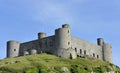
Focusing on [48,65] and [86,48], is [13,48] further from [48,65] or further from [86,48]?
[48,65]

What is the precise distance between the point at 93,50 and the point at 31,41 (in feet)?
56.4

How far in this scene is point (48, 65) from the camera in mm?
113000

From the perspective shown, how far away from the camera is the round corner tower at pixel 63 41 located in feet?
405

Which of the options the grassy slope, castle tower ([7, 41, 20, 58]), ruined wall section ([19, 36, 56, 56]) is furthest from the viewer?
castle tower ([7, 41, 20, 58])

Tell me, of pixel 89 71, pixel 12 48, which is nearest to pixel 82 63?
pixel 89 71

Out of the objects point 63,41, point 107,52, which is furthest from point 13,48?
point 107,52

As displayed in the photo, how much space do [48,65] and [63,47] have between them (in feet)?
39.3

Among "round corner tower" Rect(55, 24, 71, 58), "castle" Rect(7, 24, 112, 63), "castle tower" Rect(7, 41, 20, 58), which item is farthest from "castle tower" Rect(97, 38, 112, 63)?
"castle tower" Rect(7, 41, 20, 58)

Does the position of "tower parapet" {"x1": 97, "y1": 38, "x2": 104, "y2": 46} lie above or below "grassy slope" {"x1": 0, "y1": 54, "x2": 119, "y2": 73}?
above

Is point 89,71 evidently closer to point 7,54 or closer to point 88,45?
point 88,45

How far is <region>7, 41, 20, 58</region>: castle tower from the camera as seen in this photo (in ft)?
440

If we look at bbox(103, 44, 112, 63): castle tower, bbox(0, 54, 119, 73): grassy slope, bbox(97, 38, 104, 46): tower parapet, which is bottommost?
bbox(0, 54, 119, 73): grassy slope

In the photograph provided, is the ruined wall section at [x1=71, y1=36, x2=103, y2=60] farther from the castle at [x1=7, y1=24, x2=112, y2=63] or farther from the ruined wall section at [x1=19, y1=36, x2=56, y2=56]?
the ruined wall section at [x1=19, y1=36, x2=56, y2=56]

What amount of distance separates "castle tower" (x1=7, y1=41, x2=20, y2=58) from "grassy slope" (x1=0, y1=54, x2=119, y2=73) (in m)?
13.2
